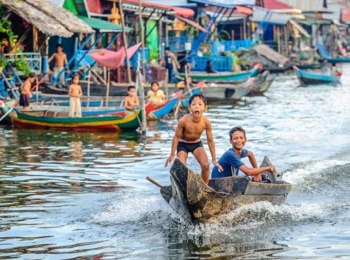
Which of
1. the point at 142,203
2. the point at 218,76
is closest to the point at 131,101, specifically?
the point at 142,203

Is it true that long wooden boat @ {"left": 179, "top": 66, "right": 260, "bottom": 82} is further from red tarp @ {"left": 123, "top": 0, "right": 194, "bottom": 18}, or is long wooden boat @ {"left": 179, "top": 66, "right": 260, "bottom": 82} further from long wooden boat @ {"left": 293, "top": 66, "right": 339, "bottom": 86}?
long wooden boat @ {"left": 293, "top": 66, "right": 339, "bottom": 86}

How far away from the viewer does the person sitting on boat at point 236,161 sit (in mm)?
9602

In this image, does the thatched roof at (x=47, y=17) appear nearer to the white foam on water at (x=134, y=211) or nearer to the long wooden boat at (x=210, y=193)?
the white foam on water at (x=134, y=211)

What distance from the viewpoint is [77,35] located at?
25.1 metres

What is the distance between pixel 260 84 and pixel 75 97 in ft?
42.8

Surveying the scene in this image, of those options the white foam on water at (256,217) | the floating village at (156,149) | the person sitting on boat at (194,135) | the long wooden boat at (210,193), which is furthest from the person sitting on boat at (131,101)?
the long wooden boat at (210,193)

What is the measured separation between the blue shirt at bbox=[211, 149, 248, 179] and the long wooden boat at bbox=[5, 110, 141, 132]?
26.3 ft

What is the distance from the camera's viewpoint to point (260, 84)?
101 feet

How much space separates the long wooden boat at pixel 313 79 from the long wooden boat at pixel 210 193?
2653 centimetres

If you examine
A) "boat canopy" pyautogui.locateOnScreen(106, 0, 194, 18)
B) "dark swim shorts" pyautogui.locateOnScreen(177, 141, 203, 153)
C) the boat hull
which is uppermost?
"boat canopy" pyautogui.locateOnScreen(106, 0, 194, 18)

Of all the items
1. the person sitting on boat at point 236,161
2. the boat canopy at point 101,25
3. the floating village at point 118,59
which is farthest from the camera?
the boat canopy at point 101,25

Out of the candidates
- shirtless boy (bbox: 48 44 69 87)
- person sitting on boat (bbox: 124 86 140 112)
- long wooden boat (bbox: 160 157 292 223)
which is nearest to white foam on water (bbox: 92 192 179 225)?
long wooden boat (bbox: 160 157 292 223)

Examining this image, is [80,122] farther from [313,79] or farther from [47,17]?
[313,79]

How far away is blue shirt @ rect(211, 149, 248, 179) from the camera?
31.8 ft
